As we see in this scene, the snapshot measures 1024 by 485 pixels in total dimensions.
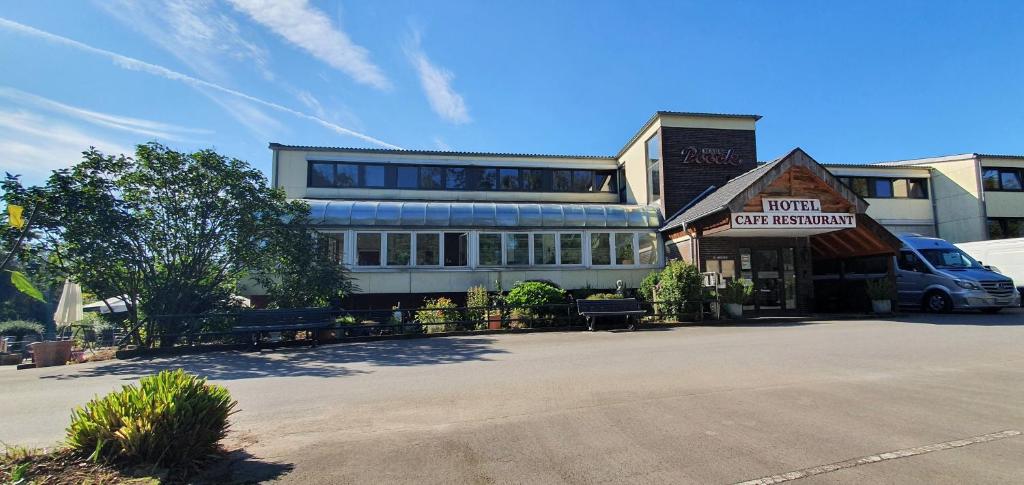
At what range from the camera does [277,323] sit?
1189 cm

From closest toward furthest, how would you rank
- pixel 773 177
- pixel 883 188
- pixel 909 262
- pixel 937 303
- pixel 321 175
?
1. pixel 773 177
2. pixel 937 303
3. pixel 909 262
4. pixel 321 175
5. pixel 883 188

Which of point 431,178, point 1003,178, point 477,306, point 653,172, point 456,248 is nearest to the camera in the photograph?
point 477,306

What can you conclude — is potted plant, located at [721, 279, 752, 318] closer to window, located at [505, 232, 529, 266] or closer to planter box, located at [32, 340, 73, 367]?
window, located at [505, 232, 529, 266]

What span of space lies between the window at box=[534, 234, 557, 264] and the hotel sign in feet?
21.7

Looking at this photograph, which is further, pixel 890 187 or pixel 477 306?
pixel 890 187

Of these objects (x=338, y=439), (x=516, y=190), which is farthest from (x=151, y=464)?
(x=516, y=190)

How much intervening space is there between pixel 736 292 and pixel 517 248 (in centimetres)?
762

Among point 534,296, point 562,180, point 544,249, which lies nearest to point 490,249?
point 544,249

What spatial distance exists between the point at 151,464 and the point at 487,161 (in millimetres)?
20266

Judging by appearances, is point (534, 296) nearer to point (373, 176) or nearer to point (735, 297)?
point (735, 297)

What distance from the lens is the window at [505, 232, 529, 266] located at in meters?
18.9

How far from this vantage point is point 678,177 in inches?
768

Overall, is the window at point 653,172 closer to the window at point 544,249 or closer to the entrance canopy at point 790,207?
the entrance canopy at point 790,207

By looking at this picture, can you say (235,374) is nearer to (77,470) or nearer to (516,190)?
(77,470)
